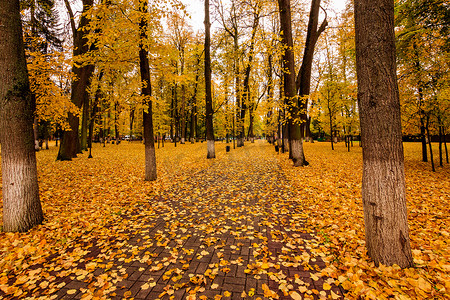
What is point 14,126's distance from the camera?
12.6 feet

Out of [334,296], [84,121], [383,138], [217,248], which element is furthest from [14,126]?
[84,121]

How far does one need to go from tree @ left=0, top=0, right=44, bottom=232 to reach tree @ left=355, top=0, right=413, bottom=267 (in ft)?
20.3

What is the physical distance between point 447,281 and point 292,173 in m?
6.90

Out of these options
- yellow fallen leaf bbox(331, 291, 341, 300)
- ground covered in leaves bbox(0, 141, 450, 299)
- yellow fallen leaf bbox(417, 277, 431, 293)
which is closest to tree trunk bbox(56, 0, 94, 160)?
ground covered in leaves bbox(0, 141, 450, 299)

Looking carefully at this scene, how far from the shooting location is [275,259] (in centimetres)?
310

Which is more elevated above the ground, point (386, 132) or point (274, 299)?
point (386, 132)

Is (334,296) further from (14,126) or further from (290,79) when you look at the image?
(290,79)

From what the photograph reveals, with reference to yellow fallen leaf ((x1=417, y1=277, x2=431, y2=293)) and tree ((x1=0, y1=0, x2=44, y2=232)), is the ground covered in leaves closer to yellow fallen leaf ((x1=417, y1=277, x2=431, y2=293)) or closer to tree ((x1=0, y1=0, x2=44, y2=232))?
yellow fallen leaf ((x1=417, y1=277, x2=431, y2=293))

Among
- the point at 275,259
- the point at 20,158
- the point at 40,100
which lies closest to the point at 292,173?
the point at 275,259

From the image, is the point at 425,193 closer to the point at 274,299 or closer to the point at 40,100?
the point at 274,299

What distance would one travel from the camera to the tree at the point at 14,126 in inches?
149

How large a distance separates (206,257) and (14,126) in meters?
4.47

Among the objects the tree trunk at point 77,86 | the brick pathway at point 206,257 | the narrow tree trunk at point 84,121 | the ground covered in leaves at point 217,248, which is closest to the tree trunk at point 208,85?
the tree trunk at point 77,86

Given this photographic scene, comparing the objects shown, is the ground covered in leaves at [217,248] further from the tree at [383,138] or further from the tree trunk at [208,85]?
the tree trunk at [208,85]
